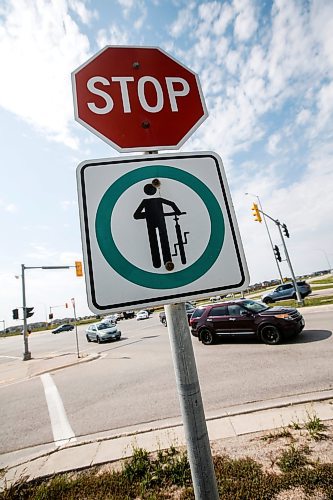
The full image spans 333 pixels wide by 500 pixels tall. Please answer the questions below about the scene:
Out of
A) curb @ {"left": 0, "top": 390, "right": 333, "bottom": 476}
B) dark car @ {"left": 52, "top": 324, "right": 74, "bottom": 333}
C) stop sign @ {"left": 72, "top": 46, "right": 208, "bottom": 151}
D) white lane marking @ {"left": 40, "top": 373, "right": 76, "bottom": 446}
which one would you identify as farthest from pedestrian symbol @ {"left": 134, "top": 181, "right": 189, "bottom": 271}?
dark car @ {"left": 52, "top": 324, "right": 74, "bottom": 333}

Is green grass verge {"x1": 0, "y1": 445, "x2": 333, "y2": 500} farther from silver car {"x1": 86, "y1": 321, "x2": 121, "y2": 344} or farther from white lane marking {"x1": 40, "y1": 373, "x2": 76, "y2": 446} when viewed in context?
silver car {"x1": 86, "y1": 321, "x2": 121, "y2": 344}

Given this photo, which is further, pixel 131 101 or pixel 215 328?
pixel 215 328

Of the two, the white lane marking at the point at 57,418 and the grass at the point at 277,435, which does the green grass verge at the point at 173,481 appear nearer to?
the grass at the point at 277,435

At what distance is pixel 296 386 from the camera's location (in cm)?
533

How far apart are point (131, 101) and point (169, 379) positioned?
7.03 meters

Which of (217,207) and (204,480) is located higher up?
(217,207)

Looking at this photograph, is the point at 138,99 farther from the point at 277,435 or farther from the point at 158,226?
the point at 277,435

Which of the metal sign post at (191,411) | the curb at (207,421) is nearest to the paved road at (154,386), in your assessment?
the curb at (207,421)

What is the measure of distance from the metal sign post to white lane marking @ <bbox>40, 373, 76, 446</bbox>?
4.26 m

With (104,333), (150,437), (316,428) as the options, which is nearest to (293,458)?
(316,428)

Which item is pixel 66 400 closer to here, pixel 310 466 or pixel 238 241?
pixel 310 466

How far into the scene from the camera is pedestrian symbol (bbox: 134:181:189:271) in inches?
46.0

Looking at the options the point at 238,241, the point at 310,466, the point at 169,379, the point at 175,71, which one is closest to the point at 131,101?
the point at 175,71

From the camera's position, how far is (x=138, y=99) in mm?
1626
